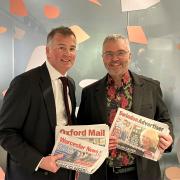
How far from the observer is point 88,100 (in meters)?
1.98

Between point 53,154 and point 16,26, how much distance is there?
3.61 ft

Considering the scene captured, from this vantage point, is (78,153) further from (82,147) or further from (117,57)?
(117,57)

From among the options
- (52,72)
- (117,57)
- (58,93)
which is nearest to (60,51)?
(52,72)

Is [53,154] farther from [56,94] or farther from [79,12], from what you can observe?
[79,12]

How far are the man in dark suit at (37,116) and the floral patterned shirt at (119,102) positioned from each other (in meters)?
0.27

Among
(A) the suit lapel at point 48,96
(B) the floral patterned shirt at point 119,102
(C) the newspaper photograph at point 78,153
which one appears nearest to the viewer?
(C) the newspaper photograph at point 78,153

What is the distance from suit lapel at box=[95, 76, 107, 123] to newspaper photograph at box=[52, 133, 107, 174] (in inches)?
12.0

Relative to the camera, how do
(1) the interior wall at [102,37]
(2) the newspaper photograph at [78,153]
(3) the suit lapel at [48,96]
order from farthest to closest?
(1) the interior wall at [102,37] < (3) the suit lapel at [48,96] < (2) the newspaper photograph at [78,153]

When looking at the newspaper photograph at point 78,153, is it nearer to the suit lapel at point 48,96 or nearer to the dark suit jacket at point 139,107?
the suit lapel at point 48,96

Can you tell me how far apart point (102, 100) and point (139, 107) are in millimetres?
231

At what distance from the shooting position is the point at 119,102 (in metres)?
1.83

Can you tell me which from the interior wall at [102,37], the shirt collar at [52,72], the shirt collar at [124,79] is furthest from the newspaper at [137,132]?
the interior wall at [102,37]

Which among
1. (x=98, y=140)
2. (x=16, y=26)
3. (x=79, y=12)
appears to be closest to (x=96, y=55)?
(x=79, y=12)

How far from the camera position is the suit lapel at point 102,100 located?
183cm
